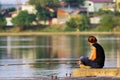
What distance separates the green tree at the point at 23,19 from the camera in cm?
9400

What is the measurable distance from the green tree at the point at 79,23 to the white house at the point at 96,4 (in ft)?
51.7

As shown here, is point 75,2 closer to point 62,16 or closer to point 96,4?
point 96,4

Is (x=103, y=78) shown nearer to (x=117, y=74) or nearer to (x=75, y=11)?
(x=117, y=74)

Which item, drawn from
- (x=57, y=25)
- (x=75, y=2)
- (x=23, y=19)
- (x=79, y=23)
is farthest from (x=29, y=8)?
(x=79, y=23)

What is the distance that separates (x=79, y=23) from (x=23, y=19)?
937 centimetres

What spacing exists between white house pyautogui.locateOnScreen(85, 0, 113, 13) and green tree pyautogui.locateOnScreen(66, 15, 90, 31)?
15.8 metres

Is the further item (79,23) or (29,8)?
(29,8)

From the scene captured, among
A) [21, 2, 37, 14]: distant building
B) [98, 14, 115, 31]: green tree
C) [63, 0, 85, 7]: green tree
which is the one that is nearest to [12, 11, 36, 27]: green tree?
[21, 2, 37, 14]: distant building

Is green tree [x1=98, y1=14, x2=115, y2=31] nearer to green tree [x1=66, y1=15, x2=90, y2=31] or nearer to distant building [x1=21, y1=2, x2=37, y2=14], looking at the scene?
green tree [x1=66, y1=15, x2=90, y2=31]

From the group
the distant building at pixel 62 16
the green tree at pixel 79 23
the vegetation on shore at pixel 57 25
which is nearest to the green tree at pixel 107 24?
the vegetation on shore at pixel 57 25

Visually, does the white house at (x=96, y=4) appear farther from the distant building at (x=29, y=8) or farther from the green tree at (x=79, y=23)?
the green tree at (x=79, y=23)

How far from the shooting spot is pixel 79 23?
3588 inches

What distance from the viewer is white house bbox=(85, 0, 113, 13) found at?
109938mm

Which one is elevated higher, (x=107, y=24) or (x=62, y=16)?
(x=62, y=16)
